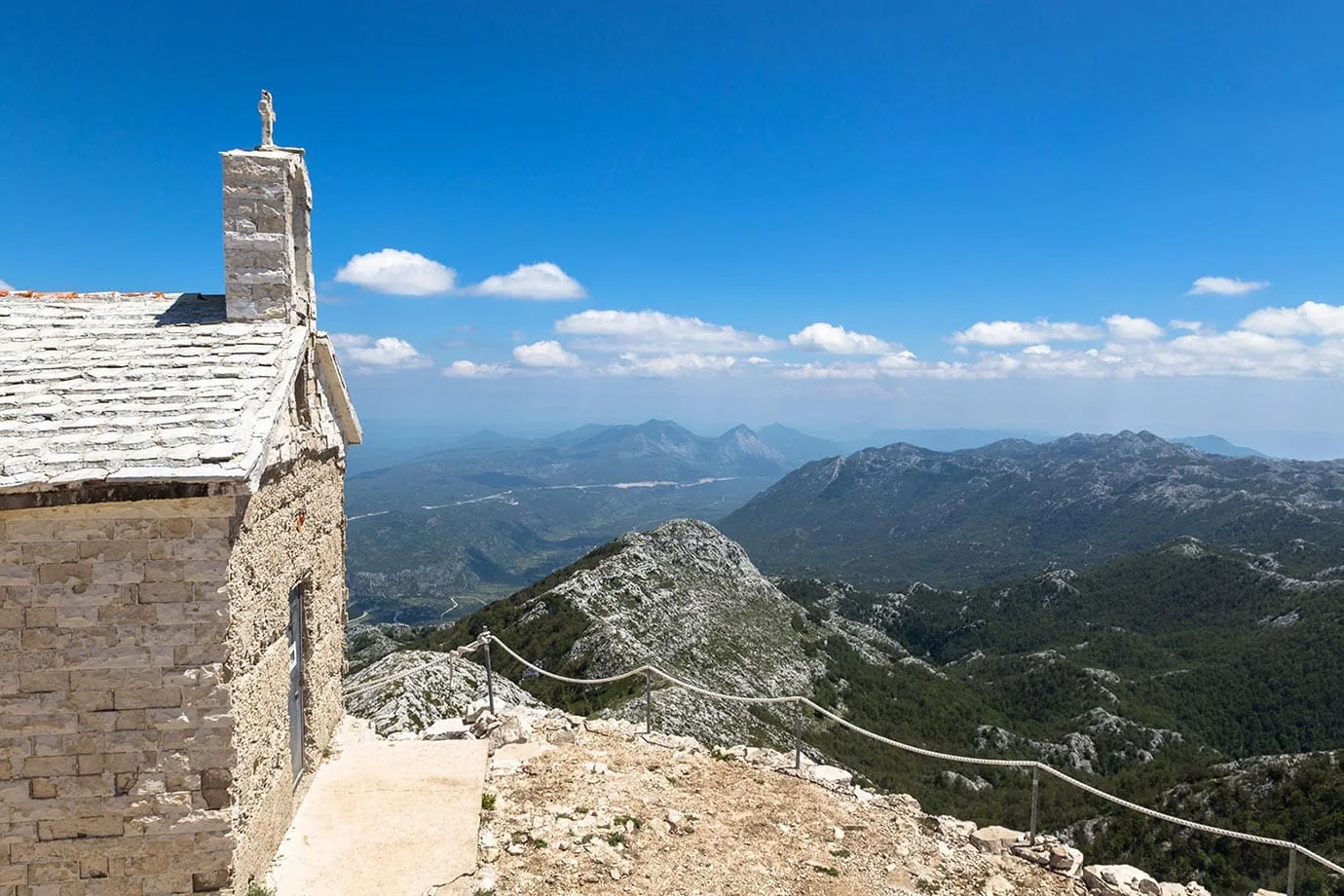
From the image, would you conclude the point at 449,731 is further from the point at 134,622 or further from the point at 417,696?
the point at 417,696

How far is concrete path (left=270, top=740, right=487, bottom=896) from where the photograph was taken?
851 centimetres

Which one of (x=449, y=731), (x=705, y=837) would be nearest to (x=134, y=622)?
(x=705, y=837)

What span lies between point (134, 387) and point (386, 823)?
6.34 meters

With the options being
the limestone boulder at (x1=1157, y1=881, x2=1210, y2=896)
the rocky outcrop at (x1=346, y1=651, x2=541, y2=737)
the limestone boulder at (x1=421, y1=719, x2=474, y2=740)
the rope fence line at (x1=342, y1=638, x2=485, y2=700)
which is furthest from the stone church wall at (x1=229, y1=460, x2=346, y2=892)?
the limestone boulder at (x1=1157, y1=881, x2=1210, y2=896)

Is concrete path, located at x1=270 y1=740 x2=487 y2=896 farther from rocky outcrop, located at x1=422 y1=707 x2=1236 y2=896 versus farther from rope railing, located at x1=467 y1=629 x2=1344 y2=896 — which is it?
rope railing, located at x1=467 y1=629 x2=1344 y2=896

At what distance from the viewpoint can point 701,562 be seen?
63844 mm

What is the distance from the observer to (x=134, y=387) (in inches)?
316

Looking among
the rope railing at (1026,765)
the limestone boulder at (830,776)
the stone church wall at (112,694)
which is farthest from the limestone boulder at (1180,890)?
the stone church wall at (112,694)

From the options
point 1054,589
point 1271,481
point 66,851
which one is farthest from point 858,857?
point 1271,481

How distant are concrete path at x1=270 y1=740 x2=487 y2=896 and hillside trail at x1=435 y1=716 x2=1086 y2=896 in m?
0.42

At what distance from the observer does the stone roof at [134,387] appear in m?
6.85

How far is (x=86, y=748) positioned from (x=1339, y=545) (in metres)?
143

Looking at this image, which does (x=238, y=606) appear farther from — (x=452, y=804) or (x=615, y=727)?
(x=615, y=727)

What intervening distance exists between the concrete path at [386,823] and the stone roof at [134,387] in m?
5.12
